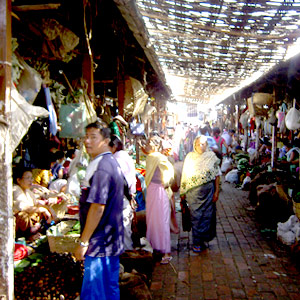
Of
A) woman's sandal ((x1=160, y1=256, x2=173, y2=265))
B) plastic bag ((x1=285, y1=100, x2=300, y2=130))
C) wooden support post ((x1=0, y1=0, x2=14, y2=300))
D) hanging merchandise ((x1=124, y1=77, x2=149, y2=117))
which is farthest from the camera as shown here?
hanging merchandise ((x1=124, y1=77, x2=149, y2=117))

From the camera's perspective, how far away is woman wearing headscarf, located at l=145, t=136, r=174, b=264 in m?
5.03

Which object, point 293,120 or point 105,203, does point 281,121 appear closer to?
point 293,120

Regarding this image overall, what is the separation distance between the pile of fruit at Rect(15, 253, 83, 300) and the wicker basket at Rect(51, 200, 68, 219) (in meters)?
1.51

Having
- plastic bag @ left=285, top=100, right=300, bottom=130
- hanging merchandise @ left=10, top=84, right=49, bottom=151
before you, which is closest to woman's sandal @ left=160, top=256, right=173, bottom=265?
hanging merchandise @ left=10, top=84, right=49, bottom=151

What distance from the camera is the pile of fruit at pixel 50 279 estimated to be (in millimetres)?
3434

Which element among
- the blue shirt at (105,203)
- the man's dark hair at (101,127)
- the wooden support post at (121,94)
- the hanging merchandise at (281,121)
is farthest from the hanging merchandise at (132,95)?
the blue shirt at (105,203)

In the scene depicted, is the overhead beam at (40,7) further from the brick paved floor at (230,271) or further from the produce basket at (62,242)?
the brick paved floor at (230,271)

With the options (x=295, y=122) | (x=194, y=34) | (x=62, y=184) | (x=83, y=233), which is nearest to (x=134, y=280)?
(x=83, y=233)

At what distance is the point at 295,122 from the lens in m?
7.22

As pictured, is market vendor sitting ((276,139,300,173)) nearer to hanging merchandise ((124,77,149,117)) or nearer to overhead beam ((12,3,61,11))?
hanging merchandise ((124,77,149,117))

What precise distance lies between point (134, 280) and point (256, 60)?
21.7 ft

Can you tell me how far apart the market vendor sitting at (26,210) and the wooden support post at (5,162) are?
233 cm

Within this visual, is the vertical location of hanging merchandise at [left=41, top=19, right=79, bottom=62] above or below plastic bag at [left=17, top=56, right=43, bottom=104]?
above

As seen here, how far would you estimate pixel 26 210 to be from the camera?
4.94 m
